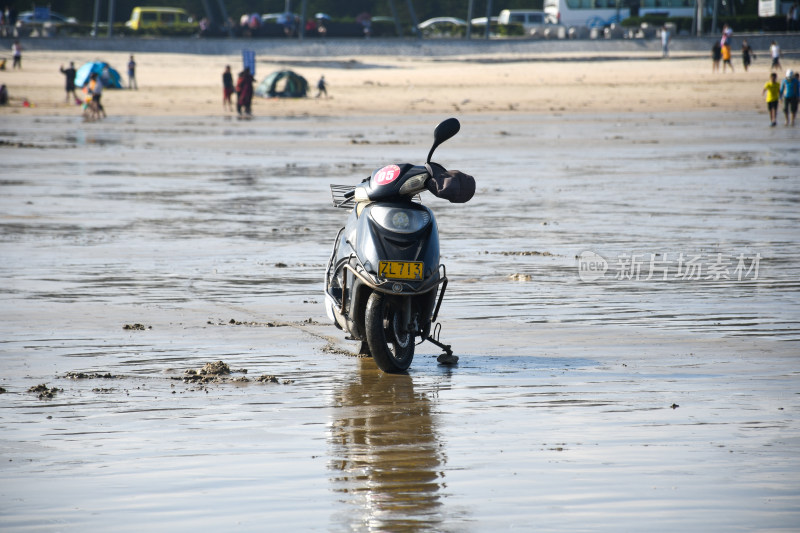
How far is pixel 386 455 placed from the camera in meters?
5.77

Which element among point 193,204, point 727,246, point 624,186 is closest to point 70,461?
point 727,246

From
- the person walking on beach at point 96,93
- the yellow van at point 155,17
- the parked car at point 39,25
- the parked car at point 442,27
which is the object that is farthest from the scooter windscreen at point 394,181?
the parked car at point 442,27

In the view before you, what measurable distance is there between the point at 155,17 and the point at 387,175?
7424cm

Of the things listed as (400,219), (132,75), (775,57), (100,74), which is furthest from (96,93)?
(400,219)

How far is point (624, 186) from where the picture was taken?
19.8 metres

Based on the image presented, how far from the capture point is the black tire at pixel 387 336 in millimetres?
7348

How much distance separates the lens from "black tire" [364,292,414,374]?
7348 mm

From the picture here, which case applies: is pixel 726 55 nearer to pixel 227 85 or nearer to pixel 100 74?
pixel 227 85

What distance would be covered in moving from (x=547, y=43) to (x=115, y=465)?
66.5m

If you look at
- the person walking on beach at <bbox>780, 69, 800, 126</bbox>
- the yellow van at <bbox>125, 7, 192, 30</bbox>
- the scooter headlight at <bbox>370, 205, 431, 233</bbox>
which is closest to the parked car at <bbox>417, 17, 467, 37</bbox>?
the yellow van at <bbox>125, 7, 192, 30</bbox>

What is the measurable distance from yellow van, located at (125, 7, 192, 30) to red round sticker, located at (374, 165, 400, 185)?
70.4m

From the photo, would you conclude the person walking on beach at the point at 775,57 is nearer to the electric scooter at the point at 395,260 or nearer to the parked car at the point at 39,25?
the parked car at the point at 39,25

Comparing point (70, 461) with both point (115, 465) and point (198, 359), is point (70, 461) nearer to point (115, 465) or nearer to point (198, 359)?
point (115, 465)

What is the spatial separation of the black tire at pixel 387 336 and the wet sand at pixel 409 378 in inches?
4.7
